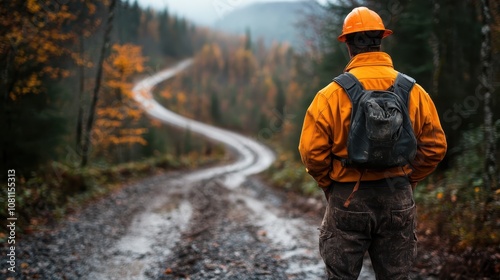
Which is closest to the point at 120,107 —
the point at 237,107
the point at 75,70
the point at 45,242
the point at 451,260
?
the point at 75,70

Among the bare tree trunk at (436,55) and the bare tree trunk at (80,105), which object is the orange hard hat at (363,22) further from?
the bare tree trunk at (80,105)

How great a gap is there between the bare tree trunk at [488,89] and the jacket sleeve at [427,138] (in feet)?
11.6

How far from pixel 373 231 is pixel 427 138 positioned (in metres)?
0.88

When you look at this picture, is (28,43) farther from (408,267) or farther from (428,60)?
(428,60)

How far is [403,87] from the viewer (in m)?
2.82

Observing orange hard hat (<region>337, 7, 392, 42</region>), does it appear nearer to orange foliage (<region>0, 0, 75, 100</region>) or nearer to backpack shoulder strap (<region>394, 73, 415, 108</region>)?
backpack shoulder strap (<region>394, 73, 415, 108</region>)

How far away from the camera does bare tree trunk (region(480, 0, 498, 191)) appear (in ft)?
18.8

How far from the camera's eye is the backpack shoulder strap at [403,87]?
2.79 meters

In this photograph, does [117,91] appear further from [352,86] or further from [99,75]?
[352,86]

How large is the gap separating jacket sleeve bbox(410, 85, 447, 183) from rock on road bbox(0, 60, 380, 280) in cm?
268

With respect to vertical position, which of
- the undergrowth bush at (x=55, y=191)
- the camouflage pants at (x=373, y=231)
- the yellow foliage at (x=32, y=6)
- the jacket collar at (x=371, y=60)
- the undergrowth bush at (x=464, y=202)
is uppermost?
the yellow foliage at (x=32, y=6)

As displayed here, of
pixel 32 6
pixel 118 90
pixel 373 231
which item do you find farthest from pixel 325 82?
pixel 118 90

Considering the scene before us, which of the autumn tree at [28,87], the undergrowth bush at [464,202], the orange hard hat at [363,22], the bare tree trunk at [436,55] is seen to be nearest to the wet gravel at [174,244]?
the autumn tree at [28,87]

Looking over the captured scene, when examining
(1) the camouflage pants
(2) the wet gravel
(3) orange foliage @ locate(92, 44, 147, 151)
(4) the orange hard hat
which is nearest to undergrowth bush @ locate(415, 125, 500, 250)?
(2) the wet gravel
